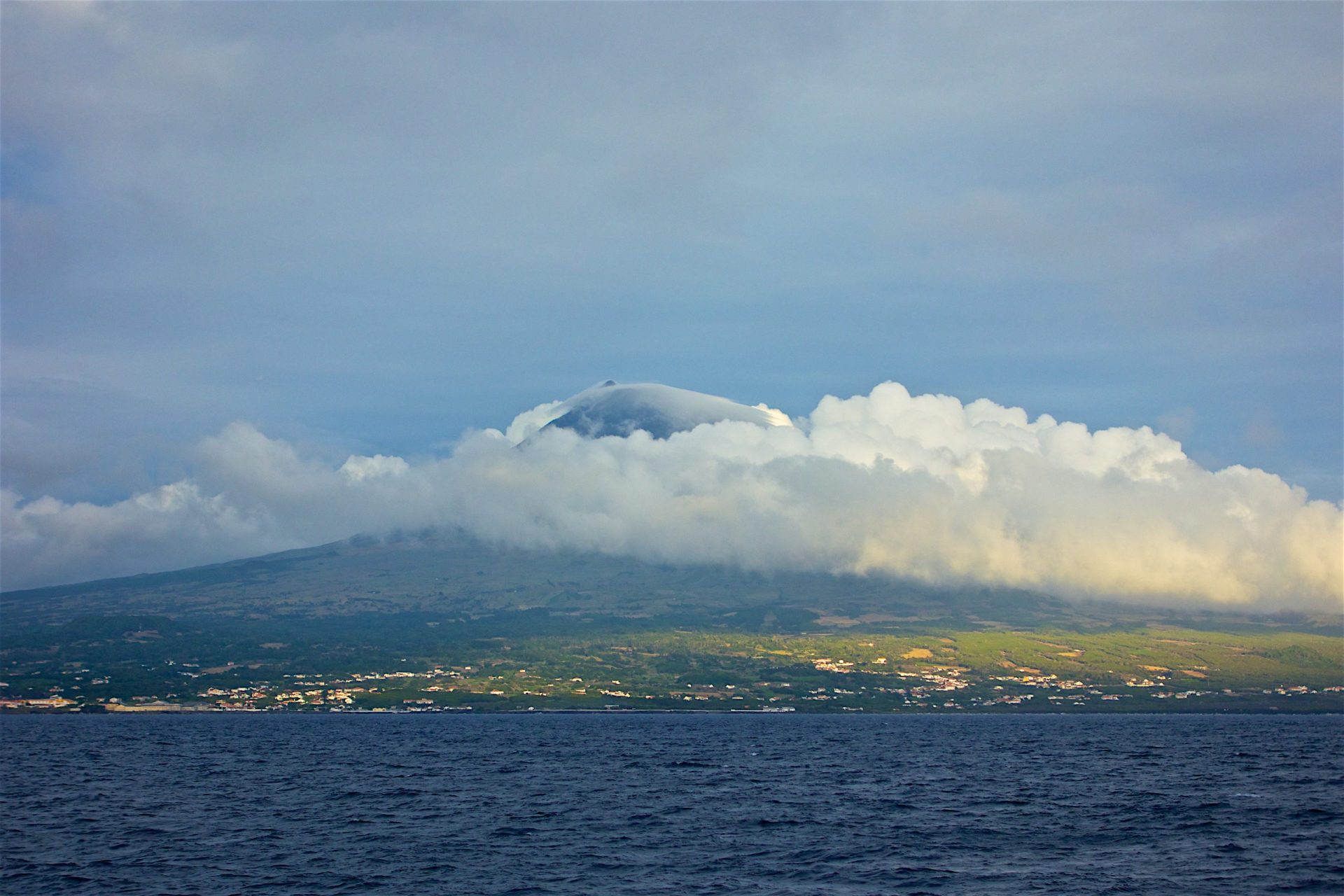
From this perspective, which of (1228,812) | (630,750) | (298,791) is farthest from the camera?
(630,750)

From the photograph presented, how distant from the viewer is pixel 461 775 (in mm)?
130125

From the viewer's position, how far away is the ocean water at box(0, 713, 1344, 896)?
67.4 meters

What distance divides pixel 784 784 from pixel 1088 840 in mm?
44080

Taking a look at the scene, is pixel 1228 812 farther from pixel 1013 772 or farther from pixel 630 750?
pixel 630 750

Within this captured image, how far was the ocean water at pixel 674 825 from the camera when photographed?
67375 millimetres

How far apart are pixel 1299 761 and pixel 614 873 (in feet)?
390

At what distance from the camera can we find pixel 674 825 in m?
89.3

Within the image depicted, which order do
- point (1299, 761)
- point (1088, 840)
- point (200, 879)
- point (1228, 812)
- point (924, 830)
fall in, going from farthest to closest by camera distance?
point (1299, 761), point (1228, 812), point (924, 830), point (1088, 840), point (200, 879)

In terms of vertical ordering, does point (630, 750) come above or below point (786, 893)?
below

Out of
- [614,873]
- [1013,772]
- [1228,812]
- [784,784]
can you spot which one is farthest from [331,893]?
[1013,772]

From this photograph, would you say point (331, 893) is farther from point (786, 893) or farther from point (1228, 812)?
point (1228, 812)

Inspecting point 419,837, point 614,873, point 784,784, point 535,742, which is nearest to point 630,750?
point 535,742

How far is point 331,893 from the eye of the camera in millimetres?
64438

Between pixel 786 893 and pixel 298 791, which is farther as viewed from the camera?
pixel 298 791
